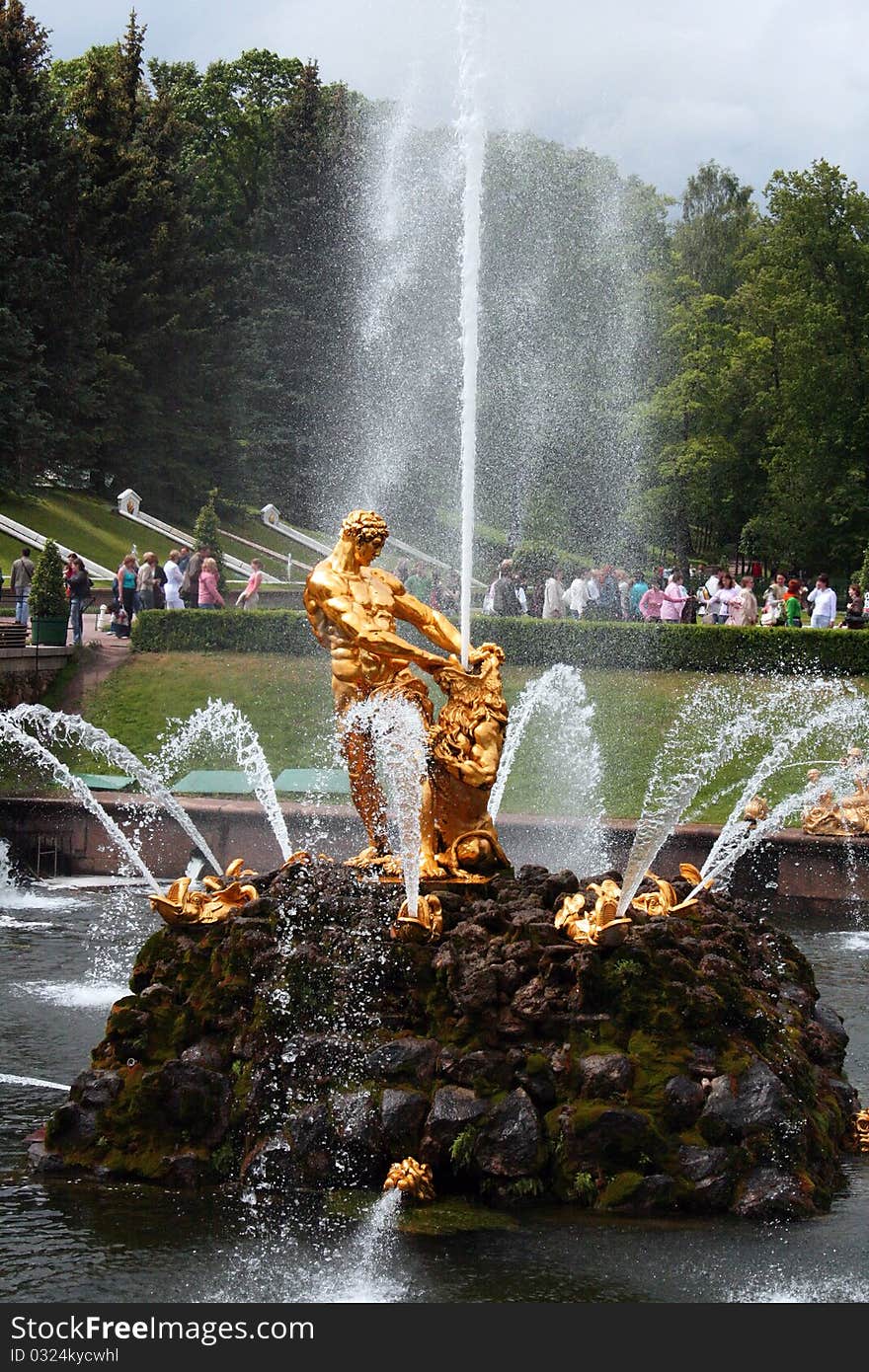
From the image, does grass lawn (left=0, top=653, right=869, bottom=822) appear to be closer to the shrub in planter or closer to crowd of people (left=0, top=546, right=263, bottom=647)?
the shrub in planter

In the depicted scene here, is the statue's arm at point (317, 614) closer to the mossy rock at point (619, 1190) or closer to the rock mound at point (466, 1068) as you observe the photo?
the rock mound at point (466, 1068)

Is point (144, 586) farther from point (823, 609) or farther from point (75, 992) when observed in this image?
point (75, 992)

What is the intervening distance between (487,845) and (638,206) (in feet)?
110

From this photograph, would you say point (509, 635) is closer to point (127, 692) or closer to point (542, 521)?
point (127, 692)

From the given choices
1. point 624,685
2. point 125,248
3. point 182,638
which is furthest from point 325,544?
point 624,685

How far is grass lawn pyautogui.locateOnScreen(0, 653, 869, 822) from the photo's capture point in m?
Result: 17.4

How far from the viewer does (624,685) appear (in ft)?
65.4

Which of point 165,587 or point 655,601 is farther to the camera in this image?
point 165,587

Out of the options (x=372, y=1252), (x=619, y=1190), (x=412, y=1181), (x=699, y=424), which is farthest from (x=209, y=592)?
(x=699, y=424)

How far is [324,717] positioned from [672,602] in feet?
14.3

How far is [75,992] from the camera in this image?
10781mm

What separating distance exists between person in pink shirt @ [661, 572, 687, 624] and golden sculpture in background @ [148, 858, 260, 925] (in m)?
13.1

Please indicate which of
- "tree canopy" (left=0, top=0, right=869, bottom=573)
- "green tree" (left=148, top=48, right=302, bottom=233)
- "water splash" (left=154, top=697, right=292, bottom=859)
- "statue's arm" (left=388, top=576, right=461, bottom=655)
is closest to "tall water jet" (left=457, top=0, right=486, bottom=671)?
"statue's arm" (left=388, top=576, right=461, bottom=655)

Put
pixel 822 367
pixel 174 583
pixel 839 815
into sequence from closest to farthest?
pixel 839 815
pixel 174 583
pixel 822 367
